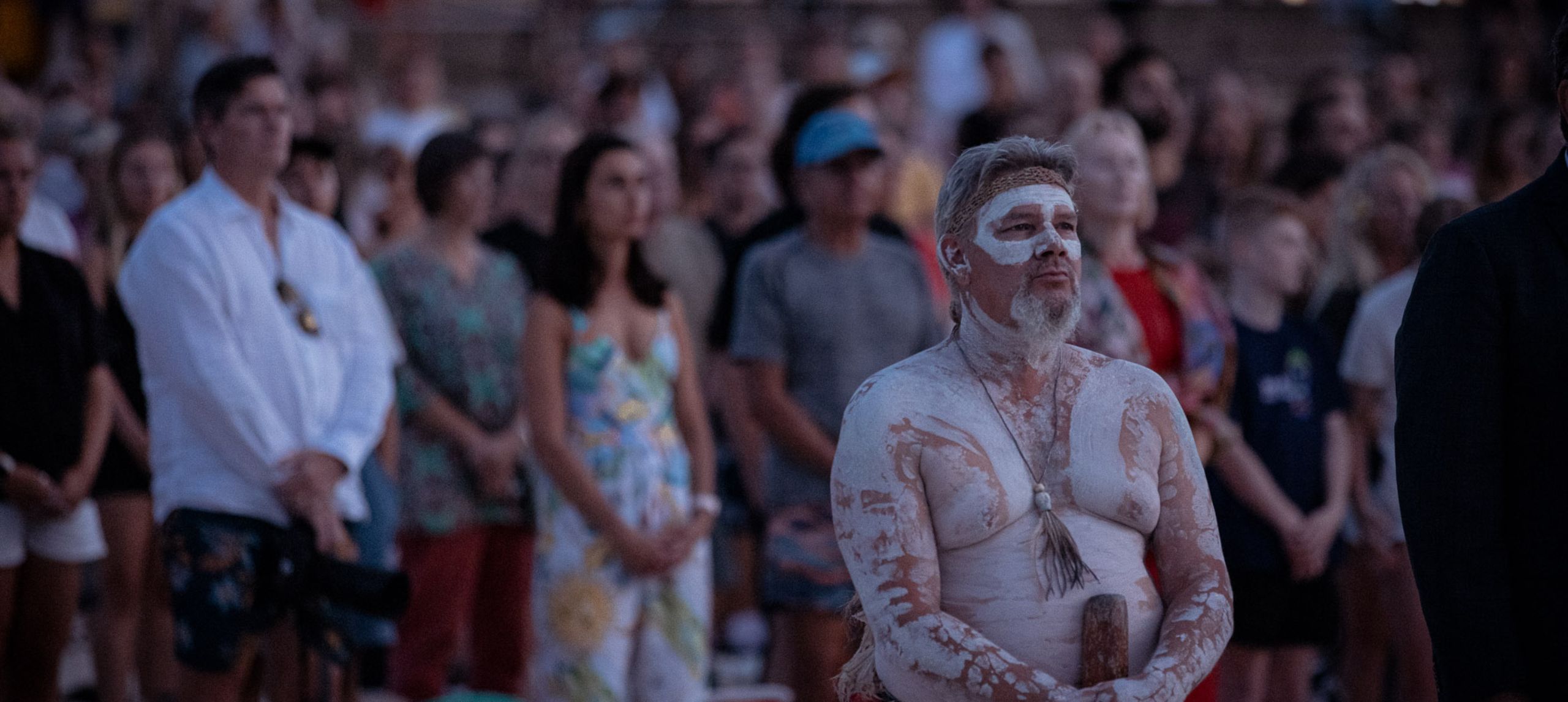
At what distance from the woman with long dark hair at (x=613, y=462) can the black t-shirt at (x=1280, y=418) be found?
1784 millimetres

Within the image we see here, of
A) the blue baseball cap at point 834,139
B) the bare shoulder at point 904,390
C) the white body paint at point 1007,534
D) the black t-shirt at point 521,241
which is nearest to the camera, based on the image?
the white body paint at point 1007,534

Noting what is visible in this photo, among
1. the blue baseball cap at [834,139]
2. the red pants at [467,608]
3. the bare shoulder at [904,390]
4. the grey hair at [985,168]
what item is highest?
the blue baseball cap at [834,139]

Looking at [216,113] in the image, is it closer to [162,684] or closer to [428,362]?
[428,362]

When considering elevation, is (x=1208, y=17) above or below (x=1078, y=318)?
above

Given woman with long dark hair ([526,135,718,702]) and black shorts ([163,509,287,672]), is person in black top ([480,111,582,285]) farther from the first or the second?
black shorts ([163,509,287,672])

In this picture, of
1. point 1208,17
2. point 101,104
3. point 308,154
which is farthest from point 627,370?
point 1208,17

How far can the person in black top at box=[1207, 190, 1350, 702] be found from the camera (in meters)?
5.35

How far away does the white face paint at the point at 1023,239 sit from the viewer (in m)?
2.97

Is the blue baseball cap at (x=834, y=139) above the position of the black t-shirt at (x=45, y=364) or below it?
above

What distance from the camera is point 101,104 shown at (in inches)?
437

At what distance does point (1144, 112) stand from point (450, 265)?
11.0ft

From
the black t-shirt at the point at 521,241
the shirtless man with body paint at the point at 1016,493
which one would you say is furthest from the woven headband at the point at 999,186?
the black t-shirt at the point at 521,241

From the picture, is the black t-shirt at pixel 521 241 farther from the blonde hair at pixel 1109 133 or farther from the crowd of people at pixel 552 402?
the blonde hair at pixel 1109 133

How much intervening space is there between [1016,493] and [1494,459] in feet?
2.74
